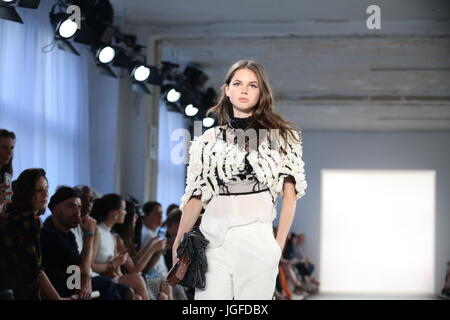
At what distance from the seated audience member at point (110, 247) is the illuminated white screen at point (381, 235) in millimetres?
9241

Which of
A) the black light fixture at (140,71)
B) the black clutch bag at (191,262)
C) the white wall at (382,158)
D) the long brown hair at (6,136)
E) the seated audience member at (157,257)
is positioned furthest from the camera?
the white wall at (382,158)

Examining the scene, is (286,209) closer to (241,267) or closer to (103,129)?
(241,267)

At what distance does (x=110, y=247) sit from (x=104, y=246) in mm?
83

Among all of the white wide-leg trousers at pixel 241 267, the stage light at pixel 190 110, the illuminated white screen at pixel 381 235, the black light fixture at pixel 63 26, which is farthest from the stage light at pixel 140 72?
the illuminated white screen at pixel 381 235

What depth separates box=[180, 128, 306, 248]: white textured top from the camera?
2.17 metres

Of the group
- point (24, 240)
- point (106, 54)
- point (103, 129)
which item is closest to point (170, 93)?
point (103, 129)

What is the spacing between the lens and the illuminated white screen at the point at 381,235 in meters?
14.0

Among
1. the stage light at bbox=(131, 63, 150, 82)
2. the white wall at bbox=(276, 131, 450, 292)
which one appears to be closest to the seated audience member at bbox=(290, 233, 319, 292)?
the white wall at bbox=(276, 131, 450, 292)

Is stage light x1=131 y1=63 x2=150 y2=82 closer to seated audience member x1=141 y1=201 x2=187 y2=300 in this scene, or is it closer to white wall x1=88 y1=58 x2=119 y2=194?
white wall x1=88 y1=58 x2=119 y2=194

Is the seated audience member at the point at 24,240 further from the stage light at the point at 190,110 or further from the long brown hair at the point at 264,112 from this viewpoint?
the stage light at the point at 190,110

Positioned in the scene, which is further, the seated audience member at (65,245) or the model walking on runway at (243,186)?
the seated audience member at (65,245)

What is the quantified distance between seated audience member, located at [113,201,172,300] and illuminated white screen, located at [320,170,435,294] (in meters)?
8.80
